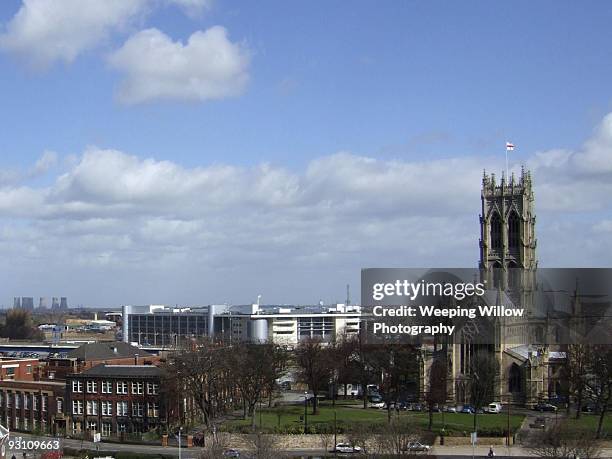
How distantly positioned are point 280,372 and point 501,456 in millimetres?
32374

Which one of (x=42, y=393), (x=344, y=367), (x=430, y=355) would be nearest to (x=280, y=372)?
(x=344, y=367)

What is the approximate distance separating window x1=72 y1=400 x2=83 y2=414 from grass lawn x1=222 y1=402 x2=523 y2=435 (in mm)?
14644

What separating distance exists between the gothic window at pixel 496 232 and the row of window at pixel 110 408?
176ft

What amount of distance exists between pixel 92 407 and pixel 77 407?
68.3 inches

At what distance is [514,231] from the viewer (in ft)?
371

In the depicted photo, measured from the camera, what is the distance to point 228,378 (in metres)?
79.6

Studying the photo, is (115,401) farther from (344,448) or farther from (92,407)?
(344,448)

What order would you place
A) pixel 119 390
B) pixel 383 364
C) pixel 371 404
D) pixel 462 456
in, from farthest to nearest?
pixel 371 404
pixel 383 364
pixel 119 390
pixel 462 456

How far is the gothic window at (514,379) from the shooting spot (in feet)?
296

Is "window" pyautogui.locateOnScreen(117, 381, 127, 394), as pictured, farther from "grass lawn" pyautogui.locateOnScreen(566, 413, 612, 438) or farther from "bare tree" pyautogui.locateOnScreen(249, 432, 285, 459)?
"grass lawn" pyautogui.locateOnScreen(566, 413, 612, 438)

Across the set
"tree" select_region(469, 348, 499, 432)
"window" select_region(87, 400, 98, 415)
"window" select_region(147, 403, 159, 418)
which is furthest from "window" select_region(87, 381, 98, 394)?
"tree" select_region(469, 348, 499, 432)

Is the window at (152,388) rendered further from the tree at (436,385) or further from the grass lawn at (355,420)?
the tree at (436,385)

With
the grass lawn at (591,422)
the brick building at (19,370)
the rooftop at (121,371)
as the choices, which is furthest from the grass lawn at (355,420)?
the brick building at (19,370)

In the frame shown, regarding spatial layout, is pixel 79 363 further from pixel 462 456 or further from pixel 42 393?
pixel 462 456
